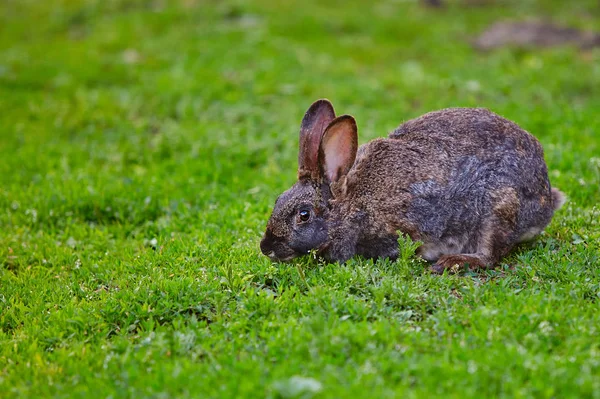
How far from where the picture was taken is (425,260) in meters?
6.75

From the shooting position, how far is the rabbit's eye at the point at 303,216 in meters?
6.67

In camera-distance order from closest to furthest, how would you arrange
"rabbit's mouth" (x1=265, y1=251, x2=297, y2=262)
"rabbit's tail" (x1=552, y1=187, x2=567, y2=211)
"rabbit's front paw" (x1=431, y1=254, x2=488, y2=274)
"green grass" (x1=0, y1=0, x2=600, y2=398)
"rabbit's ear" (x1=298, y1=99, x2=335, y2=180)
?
1. "green grass" (x1=0, y1=0, x2=600, y2=398)
2. "rabbit's front paw" (x1=431, y1=254, x2=488, y2=274)
3. "rabbit's mouth" (x1=265, y1=251, x2=297, y2=262)
4. "rabbit's ear" (x1=298, y1=99, x2=335, y2=180)
5. "rabbit's tail" (x1=552, y1=187, x2=567, y2=211)

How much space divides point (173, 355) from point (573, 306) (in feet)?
10.3

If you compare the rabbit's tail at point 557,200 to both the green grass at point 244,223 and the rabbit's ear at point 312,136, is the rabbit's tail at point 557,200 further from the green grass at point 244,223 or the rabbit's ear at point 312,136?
the rabbit's ear at point 312,136

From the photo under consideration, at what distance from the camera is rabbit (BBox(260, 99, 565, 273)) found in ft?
21.7

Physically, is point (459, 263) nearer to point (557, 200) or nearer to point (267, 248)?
point (557, 200)

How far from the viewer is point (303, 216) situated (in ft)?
21.9

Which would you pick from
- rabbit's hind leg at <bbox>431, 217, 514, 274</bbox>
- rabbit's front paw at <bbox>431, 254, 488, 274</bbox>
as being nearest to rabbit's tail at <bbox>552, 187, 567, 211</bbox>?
rabbit's hind leg at <bbox>431, 217, 514, 274</bbox>

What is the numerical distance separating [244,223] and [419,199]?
2105 millimetres

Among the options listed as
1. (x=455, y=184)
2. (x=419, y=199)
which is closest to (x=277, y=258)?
(x=419, y=199)

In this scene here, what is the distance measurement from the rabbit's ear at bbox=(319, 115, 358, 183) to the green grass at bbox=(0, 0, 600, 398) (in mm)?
970

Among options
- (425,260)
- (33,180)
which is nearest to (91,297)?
(425,260)

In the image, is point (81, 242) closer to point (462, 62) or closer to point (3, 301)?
point (3, 301)

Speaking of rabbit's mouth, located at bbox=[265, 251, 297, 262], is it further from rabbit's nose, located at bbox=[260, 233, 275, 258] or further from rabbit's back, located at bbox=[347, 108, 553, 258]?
rabbit's back, located at bbox=[347, 108, 553, 258]
